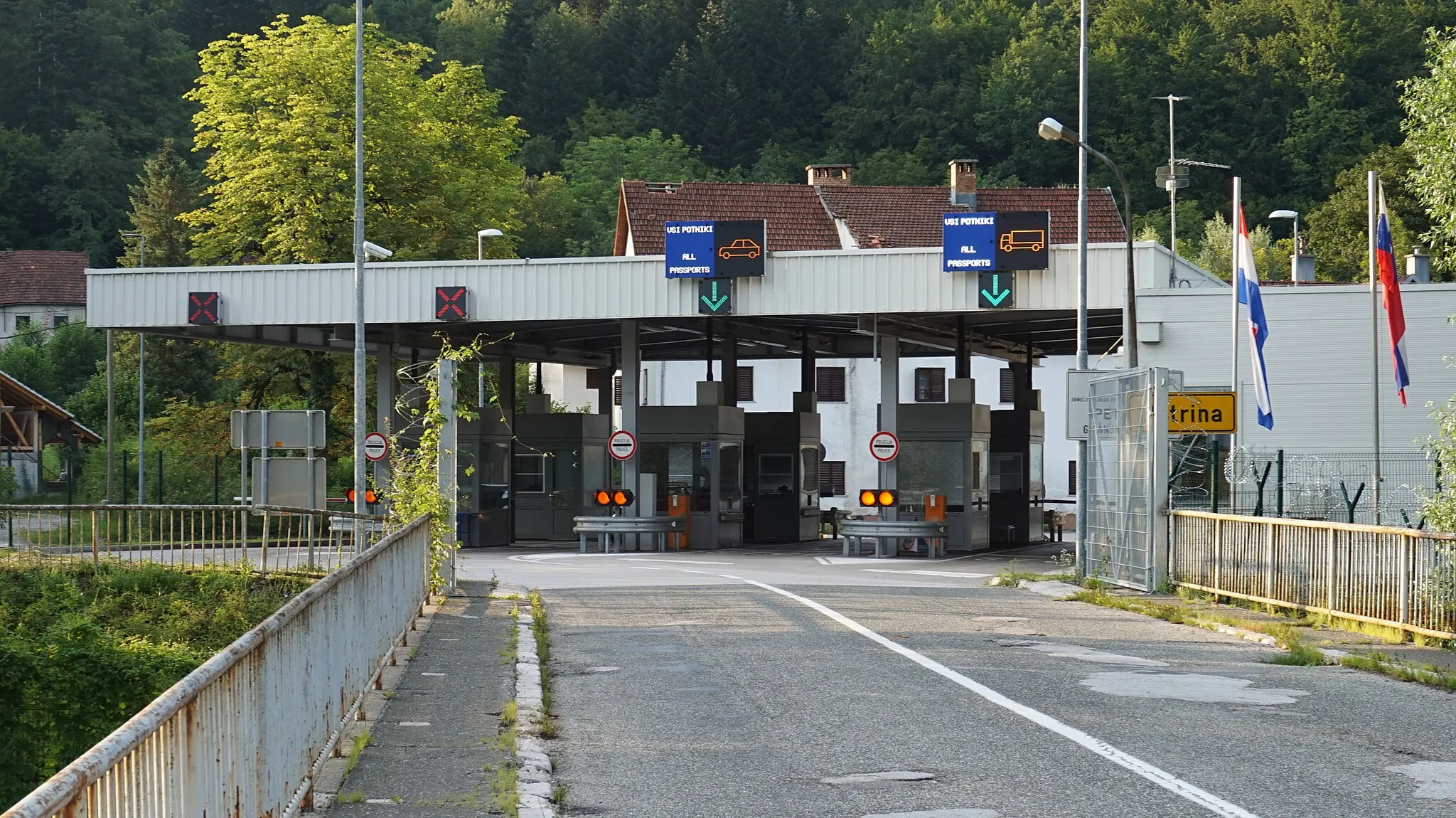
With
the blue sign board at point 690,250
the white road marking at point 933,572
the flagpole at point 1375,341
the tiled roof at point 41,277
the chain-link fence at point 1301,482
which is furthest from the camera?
the tiled roof at point 41,277

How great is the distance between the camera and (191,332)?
138 ft

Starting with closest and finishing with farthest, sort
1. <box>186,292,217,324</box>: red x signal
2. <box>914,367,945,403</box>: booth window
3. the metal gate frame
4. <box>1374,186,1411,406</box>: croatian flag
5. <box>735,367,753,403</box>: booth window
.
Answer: the metal gate frame
<box>1374,186,1411,406</box>: croatian flag
<box>186,292,217,324</box>: red x signal
<box>735,367,753,403</box>: booth window
<box>914,367,945,403</box>: booth window

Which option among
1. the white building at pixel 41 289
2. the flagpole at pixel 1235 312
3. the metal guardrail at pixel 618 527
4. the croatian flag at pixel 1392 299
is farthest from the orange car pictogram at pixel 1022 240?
the white building at pixel 41 289

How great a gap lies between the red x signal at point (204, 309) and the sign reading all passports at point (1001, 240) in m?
15.4

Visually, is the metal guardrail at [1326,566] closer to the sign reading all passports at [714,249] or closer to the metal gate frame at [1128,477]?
the metal gate frame at [1128,477]

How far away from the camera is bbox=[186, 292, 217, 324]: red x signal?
38.2 metres

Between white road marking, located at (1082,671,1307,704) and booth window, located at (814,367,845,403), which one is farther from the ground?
booth window, located at (814,367,845,403)

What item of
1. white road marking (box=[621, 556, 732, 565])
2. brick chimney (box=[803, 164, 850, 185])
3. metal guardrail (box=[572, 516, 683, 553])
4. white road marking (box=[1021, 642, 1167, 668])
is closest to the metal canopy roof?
metal guardrail (box=[572, 516, 683, 553])

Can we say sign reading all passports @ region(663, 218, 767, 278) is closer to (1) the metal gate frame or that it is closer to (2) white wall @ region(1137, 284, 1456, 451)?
(2) white wall @ region(1137, 284, 1456, 451)

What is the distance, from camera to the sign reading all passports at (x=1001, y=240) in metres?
34.8

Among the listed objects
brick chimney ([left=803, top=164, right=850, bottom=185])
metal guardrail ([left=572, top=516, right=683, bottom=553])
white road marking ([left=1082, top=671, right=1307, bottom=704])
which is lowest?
white road marking ([left=1082, top=671, right=1307, bottom=704])

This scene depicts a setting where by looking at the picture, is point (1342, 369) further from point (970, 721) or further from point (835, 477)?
point (835, 477)

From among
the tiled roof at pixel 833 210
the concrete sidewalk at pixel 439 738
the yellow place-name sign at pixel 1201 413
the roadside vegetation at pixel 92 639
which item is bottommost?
the roadside vegetation at pixel 92 639

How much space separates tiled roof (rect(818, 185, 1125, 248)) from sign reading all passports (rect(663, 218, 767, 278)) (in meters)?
19.9
